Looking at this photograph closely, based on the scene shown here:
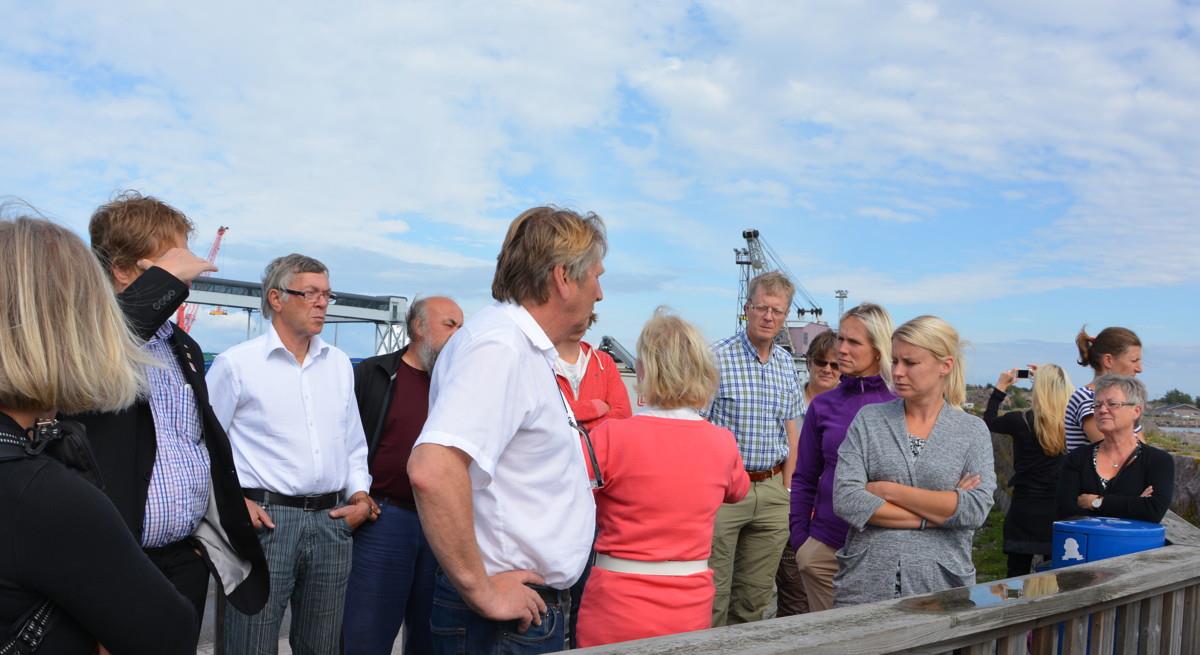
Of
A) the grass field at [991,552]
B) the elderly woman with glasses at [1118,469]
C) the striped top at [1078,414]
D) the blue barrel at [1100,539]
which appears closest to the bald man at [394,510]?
the blue barrel at [1100,539]

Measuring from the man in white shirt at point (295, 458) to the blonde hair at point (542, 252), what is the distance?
1.62 metres

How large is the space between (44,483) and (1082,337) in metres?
5.34

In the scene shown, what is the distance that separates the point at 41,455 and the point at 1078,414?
186 inches

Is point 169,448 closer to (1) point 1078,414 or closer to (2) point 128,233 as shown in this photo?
(2) point 128,233

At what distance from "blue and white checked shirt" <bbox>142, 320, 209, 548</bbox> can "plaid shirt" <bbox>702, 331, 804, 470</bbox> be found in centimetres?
320

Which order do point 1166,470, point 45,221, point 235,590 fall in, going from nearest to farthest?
point 45,221 → point 235,590 → point 1166,470

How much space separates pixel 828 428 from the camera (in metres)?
3.88

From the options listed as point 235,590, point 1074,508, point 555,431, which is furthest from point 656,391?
point 1074,508

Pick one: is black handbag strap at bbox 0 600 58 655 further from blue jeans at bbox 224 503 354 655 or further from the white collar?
the white collar

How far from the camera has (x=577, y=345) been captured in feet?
14.1

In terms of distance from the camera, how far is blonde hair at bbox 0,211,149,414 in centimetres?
142

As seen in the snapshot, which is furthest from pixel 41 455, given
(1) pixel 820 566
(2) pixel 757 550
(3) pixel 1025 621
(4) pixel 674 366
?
(2) pixel 757 550

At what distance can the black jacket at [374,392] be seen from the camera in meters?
4.10

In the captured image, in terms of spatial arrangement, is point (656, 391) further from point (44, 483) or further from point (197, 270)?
point (44, 483)
